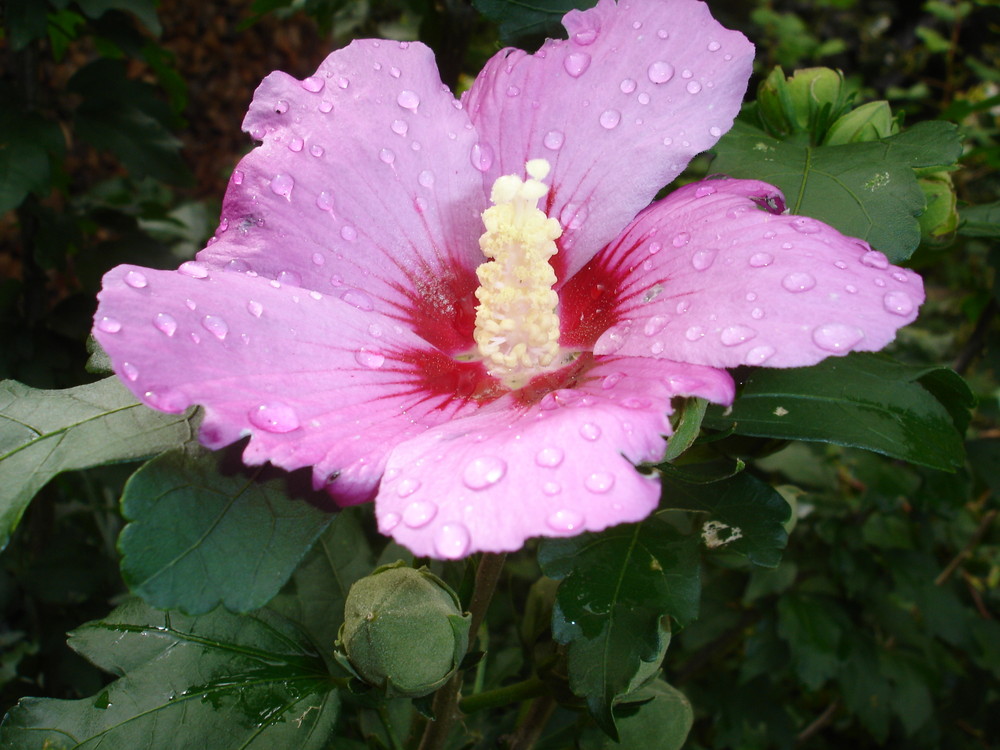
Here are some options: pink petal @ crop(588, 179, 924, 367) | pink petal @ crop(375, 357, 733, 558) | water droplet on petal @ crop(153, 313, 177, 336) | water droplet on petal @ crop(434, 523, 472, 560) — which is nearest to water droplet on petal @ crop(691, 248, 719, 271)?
pink petal @ crop(588, 179, 924, 367)

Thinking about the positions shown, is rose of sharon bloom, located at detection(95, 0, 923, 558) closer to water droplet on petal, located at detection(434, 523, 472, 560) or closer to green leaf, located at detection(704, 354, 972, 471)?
water droplet on petal, located at detection(434, 523, 472, 560)

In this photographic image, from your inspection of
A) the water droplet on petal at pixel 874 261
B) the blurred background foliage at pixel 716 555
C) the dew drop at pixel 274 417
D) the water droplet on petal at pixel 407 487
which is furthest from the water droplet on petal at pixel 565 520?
the blurred background foliage at pixel 716 555

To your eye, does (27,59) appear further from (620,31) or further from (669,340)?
(669,340)

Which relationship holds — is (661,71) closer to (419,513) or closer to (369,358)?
(369,358)

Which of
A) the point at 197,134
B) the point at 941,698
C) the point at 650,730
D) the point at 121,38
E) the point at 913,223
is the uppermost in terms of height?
the point at 121,38

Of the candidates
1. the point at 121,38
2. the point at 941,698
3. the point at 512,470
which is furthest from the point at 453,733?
the point at 941,698
